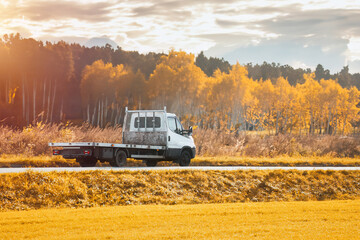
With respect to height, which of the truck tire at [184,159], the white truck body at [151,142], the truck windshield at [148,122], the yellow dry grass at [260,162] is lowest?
the yellow dry grass at [260,162]

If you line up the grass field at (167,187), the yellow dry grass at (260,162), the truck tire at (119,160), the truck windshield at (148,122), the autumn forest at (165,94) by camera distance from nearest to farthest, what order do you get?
the grass field at (167,187) → the truck tire at (119,160) → the truck windshield at (148,122) → the yellow dry grass at (260,162) → the autumn forest at (165,94)

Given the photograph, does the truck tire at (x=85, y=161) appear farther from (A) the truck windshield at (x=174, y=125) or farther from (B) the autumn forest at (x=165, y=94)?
(B) the autumn forest at (x=165, y=94)

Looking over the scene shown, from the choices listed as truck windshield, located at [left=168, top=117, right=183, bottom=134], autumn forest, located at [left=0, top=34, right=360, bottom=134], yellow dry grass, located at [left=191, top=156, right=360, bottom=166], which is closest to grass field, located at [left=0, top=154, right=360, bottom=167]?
yellow dry grass, located at [left=191, top=156, right=360, bottom=166]

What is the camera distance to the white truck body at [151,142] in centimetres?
2178

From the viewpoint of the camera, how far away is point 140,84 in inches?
3664

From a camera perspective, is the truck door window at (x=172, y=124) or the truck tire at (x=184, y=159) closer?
the truck door window at (x=172, y=124)

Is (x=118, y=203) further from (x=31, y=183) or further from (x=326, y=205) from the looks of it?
(x=326, y=205)

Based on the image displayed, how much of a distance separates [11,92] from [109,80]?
19.9 metres

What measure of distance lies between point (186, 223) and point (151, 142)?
39.8 feet

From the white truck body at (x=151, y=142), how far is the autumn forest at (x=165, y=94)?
42.1 metres

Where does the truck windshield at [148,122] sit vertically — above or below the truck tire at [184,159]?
above

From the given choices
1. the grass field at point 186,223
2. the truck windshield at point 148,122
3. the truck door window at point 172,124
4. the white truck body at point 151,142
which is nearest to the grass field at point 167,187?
the grass field at point 186,223

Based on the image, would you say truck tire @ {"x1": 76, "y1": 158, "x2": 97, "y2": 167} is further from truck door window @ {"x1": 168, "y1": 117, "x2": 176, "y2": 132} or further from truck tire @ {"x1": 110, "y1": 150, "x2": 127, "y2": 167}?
truck door window @ {"x1": 168, "y1": 117, "x2": 176, "y2": 132}

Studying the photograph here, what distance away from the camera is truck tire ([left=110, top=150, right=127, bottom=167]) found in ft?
69.9
